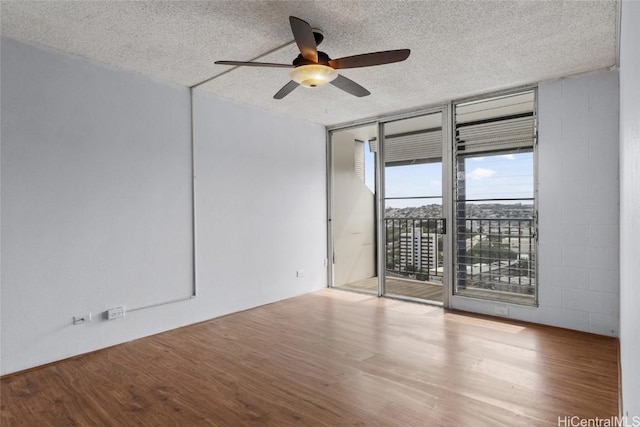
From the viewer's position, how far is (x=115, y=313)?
331cm

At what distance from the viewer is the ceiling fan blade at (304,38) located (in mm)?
2096

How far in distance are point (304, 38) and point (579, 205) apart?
3096 millimetres

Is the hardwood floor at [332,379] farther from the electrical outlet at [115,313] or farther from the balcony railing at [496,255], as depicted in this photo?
the balcony railing at [496,255]

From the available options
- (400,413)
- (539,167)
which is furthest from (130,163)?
(539,167)

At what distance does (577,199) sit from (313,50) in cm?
296

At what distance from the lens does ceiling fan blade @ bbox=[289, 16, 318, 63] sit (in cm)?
210

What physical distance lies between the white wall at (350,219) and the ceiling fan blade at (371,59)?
323cm

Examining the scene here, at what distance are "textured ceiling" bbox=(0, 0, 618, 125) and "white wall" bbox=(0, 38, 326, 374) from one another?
362mm

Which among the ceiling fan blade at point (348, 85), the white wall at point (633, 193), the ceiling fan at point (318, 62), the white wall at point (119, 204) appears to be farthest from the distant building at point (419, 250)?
the white wall at point (633, 193)

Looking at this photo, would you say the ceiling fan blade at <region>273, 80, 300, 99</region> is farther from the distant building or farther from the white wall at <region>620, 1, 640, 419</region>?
the distant building

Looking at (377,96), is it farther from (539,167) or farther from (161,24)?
(161,24)

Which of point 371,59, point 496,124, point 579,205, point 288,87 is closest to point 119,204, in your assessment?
point 288,87

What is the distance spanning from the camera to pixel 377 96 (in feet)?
13.8

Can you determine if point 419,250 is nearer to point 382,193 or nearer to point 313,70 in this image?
point 382,193
